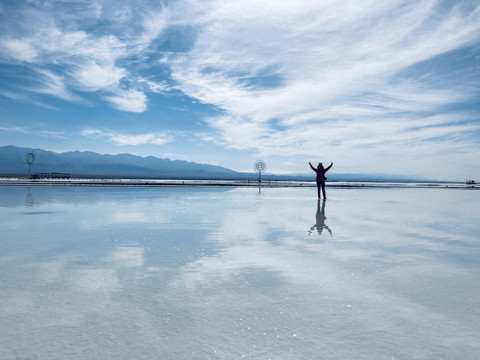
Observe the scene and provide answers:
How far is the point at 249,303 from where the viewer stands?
475 cm

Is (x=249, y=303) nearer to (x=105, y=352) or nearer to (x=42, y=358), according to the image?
(x=105, y=352)

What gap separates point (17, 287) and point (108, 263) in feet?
5.50

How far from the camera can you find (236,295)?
5070 mm

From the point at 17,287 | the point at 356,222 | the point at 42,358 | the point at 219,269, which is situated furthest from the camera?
the point at 356,222

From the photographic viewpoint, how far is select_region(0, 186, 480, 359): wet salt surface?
3.59 m

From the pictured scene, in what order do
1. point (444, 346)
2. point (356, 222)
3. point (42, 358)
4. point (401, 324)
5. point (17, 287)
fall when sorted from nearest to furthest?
1. point (42, 358)
2. point (444, 346)
3. point (401, 324)
4. point (17, 287)
5. point (356, 222)

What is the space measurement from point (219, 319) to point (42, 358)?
1862 millimetres

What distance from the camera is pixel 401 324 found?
411 cm

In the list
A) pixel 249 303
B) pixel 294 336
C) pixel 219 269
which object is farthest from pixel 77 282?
pixel 294 336

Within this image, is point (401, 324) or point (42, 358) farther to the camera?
point (401, 324)

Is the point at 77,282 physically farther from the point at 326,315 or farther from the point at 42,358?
the point at 326,315

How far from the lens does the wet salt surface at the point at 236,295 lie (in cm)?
359

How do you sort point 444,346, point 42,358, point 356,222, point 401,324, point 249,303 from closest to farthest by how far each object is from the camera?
point 42,358 → point 444,346 → point 401,324 → point 249,303 → point 356,222

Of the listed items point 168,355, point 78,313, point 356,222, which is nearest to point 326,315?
point 168,355
